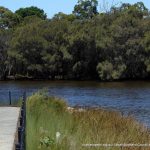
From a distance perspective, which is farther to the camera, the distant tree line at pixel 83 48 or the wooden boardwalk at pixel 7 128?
the distant tree line at pixel 83 48

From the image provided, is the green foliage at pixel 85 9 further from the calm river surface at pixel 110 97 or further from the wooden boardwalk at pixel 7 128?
the wooden boardwalk at pixel 7 128

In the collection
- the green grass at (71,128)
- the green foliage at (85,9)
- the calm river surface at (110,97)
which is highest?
the green foliage at (85,9)

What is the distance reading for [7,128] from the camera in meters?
14.5

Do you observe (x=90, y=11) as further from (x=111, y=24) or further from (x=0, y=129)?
(x=0, y=129)

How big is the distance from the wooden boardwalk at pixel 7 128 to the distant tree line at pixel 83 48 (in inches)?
2680

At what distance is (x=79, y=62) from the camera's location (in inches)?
3656

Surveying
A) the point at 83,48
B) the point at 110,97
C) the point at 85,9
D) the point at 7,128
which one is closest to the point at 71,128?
the point at 7,128

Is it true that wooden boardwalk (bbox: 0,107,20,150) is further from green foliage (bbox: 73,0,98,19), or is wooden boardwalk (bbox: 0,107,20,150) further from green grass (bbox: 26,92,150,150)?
green foliage (bbox: 73,0,98,19)

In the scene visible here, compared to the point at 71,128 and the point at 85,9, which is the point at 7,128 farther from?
the point at 85,9

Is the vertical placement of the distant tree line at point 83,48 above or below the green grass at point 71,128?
above

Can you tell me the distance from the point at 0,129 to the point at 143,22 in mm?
79099

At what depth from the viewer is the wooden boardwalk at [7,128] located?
461 inches

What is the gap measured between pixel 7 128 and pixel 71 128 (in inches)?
93.9

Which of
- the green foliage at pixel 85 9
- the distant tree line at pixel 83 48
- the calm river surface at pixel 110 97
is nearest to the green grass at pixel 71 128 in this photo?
the calm river surface at pixel 110 97
